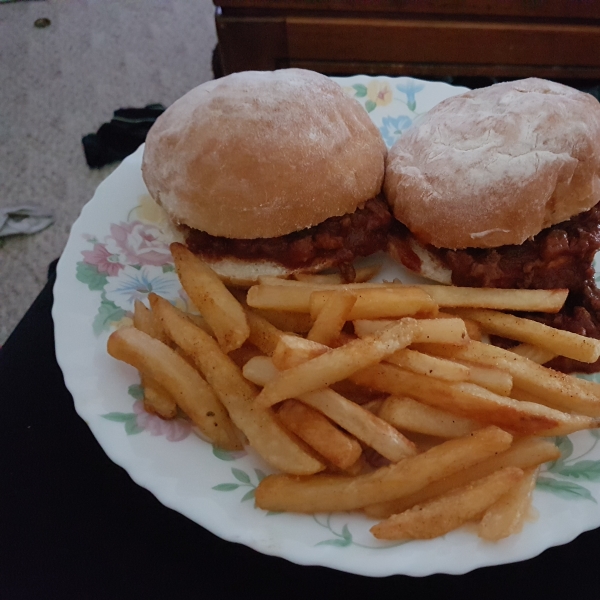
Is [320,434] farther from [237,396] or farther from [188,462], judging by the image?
[188,462]

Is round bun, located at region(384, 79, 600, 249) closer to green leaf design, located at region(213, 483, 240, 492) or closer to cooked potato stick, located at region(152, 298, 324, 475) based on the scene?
cooked potato stick, located at region(152, 298, 324, 475)

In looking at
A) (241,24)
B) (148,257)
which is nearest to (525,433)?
(148,257)

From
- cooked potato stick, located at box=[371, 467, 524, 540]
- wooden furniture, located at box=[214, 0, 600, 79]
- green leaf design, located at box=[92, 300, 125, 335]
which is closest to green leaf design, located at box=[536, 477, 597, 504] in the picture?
cooked potato stick, located at box=[371, 467, 524, 540]

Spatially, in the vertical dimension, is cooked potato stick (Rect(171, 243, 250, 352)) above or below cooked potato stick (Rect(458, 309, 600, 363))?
above

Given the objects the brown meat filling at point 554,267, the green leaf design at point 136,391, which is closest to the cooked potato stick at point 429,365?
the brown meat filling at point 554,267

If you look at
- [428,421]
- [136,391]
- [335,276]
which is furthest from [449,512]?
[136,391]

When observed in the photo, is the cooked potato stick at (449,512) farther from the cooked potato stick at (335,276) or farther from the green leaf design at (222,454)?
the cooked potato stick at (335,276)
